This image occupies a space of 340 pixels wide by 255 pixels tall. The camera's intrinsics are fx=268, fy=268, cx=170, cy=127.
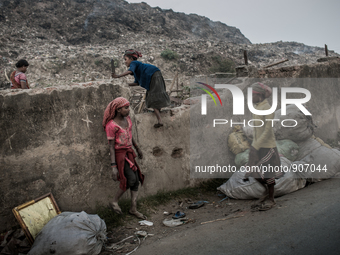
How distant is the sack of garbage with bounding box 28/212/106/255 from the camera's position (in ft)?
7.98

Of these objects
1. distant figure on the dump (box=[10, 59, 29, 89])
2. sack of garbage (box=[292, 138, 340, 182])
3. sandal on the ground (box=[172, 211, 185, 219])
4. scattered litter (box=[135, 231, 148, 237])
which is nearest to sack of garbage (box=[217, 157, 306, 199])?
sack of garbage (box=[292, 138, 340, 182])

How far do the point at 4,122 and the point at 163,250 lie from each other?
2.13 m

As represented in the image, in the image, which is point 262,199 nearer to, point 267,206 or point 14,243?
point 267,206

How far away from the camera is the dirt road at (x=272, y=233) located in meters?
2.29

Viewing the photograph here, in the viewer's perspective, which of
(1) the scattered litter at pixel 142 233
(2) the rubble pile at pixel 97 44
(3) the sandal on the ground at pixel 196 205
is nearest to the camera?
(1) the scattered litter at pixel 142 233

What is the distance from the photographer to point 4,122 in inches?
113

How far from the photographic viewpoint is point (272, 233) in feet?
8.39

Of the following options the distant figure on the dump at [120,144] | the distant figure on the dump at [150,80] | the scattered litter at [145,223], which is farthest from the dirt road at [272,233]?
the distant figure on the dump at [150,80]

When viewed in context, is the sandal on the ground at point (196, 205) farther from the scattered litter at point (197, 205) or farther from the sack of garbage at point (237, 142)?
the sack of garbage at point (237, 142)

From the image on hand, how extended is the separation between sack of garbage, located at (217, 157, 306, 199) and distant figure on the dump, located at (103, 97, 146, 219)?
1549 millimetres

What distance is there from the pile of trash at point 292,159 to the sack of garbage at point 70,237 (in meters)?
2.04

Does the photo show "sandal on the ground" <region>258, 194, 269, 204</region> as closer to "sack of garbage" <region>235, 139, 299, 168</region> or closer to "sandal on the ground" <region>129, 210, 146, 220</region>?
"sack of garbage" <region>235, 139, 299, 168</region>

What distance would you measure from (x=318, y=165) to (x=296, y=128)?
75 cm

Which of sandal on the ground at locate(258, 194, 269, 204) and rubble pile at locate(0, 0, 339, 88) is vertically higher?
rubble pile at locate(0, 0, 339, 88)
